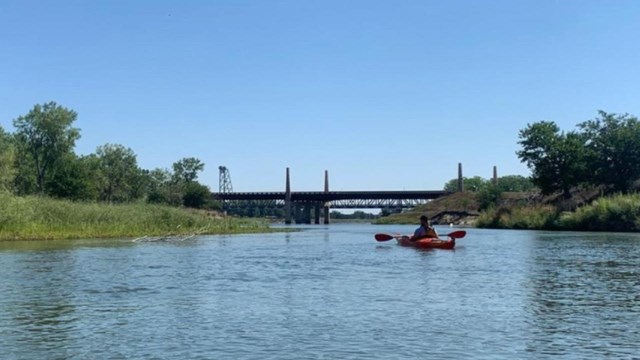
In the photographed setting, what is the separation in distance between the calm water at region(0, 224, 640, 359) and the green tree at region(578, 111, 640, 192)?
7094 cm

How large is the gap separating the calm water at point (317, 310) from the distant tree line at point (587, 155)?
71541 millimetres

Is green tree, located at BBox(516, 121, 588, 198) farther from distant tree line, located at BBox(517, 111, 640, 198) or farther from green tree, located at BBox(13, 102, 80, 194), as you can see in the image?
green tree, located at BBox(13, 102, 80, 194)

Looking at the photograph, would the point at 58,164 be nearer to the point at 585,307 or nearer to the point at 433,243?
the point at 433,243

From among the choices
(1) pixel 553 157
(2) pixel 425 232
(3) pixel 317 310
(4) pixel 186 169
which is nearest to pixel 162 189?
(4) pixel 186 169

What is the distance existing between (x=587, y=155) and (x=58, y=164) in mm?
83651

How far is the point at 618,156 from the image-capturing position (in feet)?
327

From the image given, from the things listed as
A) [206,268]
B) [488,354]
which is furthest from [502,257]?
[488,354]

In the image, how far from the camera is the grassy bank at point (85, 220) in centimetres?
5344

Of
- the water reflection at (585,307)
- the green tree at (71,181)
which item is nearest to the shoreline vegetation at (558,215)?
the water reflection at (585,307)

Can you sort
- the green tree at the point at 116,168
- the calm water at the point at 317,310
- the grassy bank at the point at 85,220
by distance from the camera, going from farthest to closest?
the green tree at the point at 116,168 < the grassy bank at the point at 85,220 < the calm water at the point at 317,310

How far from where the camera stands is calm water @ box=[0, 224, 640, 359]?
46.0 ft

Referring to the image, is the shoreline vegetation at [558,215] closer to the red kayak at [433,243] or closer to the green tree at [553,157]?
the green tree at [553,157]

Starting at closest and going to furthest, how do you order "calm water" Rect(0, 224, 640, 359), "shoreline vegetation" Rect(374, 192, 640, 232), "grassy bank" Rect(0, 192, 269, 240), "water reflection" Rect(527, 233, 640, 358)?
"calm water" Rect(0, 224, 640, 359)
"water reflection" Rect(527, 233, 640, 358)
"grassy bank" Rect(0, 192, 269, 240)
"shoreline vegetation" Rect(374, 192, 640, 232)

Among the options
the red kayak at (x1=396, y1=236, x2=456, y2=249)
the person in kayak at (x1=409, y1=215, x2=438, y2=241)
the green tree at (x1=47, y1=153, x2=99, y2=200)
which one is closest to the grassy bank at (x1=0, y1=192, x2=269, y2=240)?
the person in kayak at (x1=409, y1=215, x2=438, y2=241)
